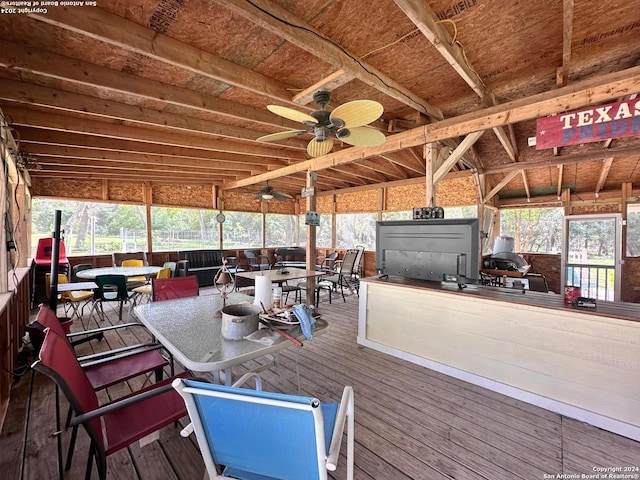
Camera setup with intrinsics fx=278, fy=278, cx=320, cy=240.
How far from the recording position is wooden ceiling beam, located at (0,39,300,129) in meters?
2.10

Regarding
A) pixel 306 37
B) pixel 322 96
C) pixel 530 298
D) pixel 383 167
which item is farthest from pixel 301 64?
pixel 383 167

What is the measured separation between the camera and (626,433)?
1895 mm

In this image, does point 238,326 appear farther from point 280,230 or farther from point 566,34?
point 280,230

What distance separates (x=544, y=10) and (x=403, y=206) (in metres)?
5.68

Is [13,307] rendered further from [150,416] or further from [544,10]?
[544,10]

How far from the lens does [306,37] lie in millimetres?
1983

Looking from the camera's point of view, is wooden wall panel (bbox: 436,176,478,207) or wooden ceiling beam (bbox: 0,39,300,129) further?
wooden wall panel (bbox: 436,176,478,207)

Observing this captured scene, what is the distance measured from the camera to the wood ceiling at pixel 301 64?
195 cm

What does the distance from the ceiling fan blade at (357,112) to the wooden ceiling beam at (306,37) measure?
41 cm

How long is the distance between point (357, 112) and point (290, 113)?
520mm

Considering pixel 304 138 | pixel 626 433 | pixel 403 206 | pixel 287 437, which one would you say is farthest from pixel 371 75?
pixel 403 206

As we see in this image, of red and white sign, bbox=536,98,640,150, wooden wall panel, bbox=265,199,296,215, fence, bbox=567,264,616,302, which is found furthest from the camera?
wooden wall panel, bbox=265,199,296,215

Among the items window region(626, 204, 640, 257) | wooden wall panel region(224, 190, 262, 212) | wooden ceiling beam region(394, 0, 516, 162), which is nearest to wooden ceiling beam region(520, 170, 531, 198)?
window region(626, 204, 640, 257)

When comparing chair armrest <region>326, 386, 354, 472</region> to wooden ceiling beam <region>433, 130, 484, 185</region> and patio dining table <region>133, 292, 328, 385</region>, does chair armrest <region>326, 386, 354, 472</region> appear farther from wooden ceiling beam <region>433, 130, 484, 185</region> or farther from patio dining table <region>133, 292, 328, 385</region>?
wooden ceiling beam <region>433, 130, 484, 185</region>
